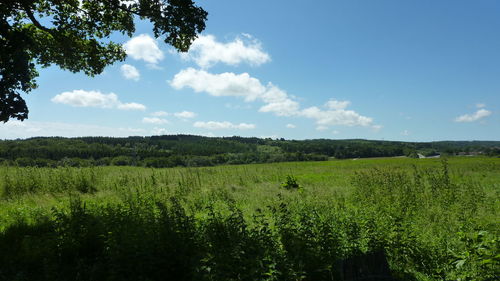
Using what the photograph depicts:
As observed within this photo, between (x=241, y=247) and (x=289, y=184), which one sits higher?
(x=241, y=247)

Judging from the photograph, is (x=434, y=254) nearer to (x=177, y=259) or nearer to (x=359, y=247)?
(x=359, y=247)

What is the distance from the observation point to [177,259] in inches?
217

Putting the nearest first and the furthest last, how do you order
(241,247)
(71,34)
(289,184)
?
1. (241,247)
2. (71,34)
3. (289,184)

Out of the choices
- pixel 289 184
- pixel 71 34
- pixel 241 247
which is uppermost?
pixel 71 34

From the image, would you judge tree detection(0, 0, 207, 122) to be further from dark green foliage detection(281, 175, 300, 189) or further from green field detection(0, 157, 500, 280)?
dark green foliage detection(281, 175, 300, 189)

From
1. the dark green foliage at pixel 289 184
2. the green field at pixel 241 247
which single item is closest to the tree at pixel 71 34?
the green field at pixel 241 247

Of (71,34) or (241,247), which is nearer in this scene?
(241,247)

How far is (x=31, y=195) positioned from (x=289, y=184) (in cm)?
1334

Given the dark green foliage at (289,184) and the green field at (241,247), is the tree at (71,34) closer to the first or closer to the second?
the green field at (241,247)

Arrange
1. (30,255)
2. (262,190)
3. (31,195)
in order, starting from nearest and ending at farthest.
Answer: (30,255) < (31,195) < (262,190)

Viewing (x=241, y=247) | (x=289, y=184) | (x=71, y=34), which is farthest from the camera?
(x=289, y=184)

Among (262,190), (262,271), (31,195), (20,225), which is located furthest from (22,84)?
(262,190)

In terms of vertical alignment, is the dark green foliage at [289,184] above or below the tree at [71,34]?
below

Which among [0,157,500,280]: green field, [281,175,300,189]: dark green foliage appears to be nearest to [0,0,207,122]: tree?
[0,157,500,280]: green field
